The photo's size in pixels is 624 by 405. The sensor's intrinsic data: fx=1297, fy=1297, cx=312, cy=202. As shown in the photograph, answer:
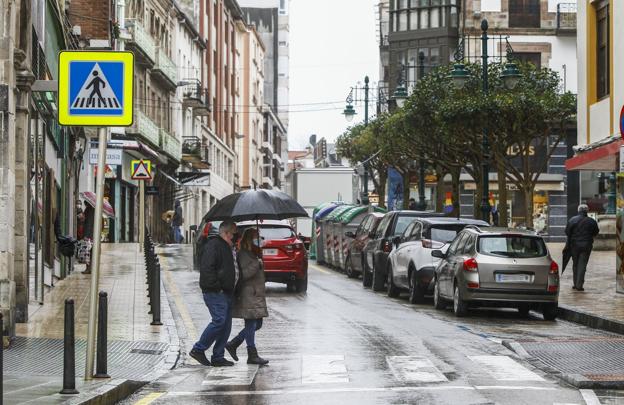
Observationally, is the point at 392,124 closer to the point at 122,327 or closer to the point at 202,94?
the point at 122,327

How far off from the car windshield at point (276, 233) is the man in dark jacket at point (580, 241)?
5.97m

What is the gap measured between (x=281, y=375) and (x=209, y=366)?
1302mm

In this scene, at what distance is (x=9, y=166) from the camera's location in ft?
53.5

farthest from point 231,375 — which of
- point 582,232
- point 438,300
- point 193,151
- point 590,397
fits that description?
point 193,151

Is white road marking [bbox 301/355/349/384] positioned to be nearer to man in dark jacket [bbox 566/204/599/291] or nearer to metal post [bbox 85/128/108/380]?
metal post [bbox 85/128/108/380]

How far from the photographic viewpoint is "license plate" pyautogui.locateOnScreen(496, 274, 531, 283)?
70.0ft

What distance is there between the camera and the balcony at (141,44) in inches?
Answer: 2152

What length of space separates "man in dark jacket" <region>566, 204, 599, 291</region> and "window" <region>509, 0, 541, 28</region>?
114 ft

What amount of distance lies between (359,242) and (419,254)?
8386 millimetres

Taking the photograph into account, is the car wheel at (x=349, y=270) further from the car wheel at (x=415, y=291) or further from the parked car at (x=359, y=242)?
the car wheel at (x=415, y=291)

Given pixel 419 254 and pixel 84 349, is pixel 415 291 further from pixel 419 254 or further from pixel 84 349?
pixel 84 349

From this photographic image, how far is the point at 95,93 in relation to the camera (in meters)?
12.3

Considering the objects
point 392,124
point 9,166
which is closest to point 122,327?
point 9,166

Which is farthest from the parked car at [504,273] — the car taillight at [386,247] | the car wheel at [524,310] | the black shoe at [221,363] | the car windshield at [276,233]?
the black shoe at [221,363]
